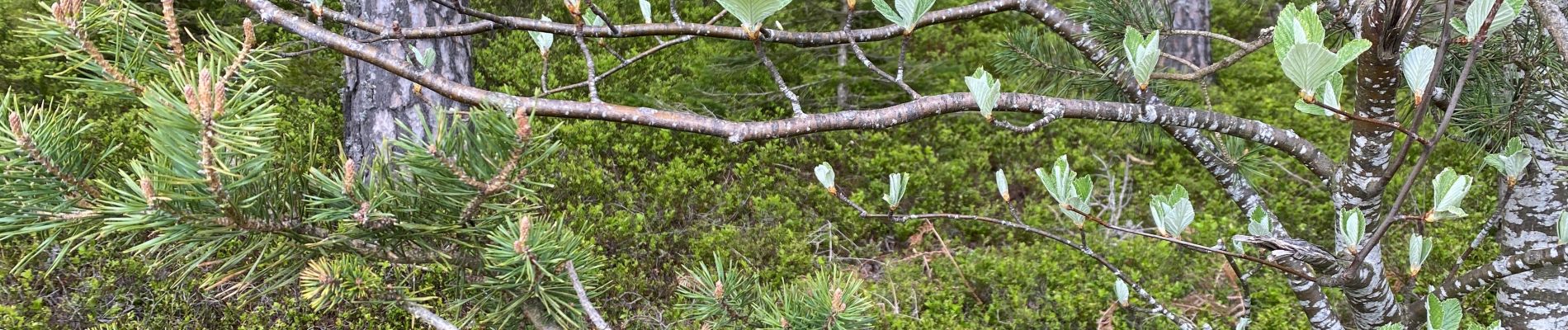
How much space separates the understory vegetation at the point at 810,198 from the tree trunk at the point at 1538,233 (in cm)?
160

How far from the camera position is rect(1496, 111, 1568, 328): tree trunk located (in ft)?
5.32

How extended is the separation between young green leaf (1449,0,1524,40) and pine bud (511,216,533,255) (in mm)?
1107

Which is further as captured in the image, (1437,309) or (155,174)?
(1437,309)

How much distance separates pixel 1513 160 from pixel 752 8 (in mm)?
1313

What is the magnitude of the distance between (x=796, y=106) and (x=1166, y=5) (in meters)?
1.14

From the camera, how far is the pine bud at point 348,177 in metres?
0.85

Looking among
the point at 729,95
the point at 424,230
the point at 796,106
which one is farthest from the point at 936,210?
the point at 424,230

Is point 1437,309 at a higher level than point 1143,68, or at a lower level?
lower

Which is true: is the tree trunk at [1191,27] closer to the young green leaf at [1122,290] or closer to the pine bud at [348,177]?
the young green leaf at [1122,290]

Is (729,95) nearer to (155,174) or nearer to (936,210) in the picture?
(936,210)

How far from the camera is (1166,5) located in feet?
6.41

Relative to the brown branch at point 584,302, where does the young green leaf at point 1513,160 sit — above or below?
below

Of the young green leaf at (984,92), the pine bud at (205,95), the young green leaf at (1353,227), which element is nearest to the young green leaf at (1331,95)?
the young green leaf at (1353,227)

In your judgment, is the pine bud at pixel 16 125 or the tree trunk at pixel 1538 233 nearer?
the pine bud at pixel 16 125
